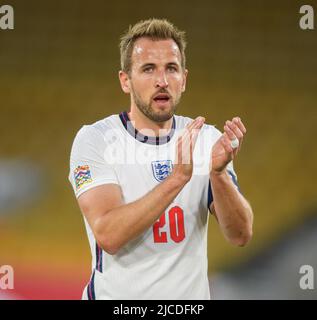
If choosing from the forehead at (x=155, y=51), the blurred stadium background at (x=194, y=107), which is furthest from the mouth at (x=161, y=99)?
the blurred stadium background at (x=194, y=107)

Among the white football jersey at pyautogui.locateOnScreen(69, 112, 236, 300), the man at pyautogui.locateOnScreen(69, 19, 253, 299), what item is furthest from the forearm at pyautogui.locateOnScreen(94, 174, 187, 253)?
the white football jersey at pyautogui.locateOnScreen(69, 112, 236, 300)

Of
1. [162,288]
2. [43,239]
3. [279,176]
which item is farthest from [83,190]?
[279,176]

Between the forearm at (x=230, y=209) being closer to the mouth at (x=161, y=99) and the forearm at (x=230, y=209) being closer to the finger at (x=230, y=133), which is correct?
the finger at (x=230, y=133)

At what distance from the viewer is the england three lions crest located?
1.79 metres

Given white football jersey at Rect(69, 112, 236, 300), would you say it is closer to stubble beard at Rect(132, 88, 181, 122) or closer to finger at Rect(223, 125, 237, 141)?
stubble beard at Rect(132, 88, 181, 122)

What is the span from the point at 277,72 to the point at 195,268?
2.00 m

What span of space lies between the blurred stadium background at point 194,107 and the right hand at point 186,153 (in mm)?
1685

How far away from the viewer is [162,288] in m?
1.69

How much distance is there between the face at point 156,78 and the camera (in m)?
1.79

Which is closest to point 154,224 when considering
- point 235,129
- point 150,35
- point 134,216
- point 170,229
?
point 170,229

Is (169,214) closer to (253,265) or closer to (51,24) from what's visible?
(253,265)

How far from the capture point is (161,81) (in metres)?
1.79

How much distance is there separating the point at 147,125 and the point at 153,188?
338 mm

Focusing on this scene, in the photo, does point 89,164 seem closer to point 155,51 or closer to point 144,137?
point 144,137
